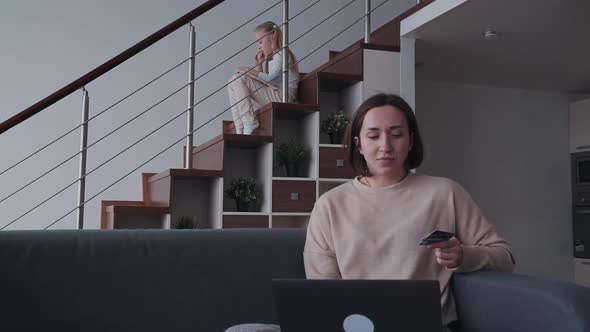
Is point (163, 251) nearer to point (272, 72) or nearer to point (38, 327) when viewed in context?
point (38, 327)

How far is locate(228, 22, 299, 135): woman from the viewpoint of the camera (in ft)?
14.6

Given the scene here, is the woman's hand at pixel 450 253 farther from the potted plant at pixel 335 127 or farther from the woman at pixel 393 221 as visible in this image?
the potted plant at pixel 335 127

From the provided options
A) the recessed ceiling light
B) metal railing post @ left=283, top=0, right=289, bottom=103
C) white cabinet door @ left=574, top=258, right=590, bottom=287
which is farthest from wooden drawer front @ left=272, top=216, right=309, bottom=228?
white cabinet door @ left=574, top=258, right=590, bottom=287

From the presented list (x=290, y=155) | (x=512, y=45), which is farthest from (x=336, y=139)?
(x=512, y=45)

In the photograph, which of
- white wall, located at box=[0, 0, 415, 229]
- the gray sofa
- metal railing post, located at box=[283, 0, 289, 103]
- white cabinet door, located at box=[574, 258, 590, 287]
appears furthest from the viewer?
white cabinet door, located at box=[574, 258, 590, 287]

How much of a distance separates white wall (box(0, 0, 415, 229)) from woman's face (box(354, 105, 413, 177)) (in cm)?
373

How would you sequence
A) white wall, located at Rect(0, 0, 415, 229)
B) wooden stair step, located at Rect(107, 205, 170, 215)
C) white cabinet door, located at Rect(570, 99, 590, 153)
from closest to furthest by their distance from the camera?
wooden stair step, located at Rect(107, 205, 170, 215) → white wall, located at Rect(0, 0, 415, 229) → white cabinet door, located at Rect(570, 99, 590, 153)

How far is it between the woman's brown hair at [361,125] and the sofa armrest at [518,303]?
377mm

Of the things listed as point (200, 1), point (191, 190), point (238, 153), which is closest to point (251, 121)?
point (238, 153)

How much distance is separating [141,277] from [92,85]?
12.2 feet

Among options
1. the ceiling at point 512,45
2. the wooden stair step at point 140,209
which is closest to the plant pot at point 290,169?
the wooden stair step at point 140,209

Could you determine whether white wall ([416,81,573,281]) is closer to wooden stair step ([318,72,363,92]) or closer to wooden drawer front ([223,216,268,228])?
wooden stair step ([318,72,363,92])

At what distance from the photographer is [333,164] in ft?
14.4

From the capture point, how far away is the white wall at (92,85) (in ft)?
16.9
